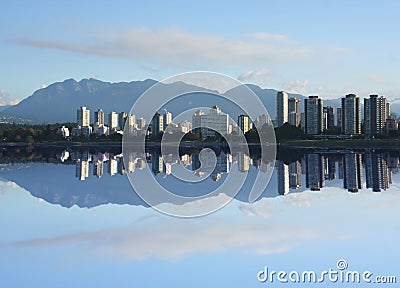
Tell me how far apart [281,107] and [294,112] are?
10.7 ft

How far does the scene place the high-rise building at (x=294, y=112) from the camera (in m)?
72.4

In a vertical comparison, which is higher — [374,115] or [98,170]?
[374,115]

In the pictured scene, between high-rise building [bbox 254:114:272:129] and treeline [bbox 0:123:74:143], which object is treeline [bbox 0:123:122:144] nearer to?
treeline [bbox 0:123:74:143]

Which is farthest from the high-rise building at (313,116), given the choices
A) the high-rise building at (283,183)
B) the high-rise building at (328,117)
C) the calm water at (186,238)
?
the calm water at (186,238)

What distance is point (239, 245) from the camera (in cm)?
568

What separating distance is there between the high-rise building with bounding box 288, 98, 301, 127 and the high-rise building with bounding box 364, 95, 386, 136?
992 centimetres

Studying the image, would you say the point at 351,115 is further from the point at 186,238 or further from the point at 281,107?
the point at 186,238

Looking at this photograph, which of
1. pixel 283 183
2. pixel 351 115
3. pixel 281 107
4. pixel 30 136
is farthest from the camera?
pixel 281 107

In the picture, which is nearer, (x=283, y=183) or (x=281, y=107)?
(x=283, y=183)

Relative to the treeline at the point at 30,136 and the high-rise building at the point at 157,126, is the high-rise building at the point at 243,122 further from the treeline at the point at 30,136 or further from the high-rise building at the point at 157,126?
the treeline at the point at 30,136

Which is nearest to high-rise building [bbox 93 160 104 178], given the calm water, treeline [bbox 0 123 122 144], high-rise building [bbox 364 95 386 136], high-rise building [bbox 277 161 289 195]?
the calm water

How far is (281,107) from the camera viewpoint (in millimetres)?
71562

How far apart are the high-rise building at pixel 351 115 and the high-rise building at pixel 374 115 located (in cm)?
94
